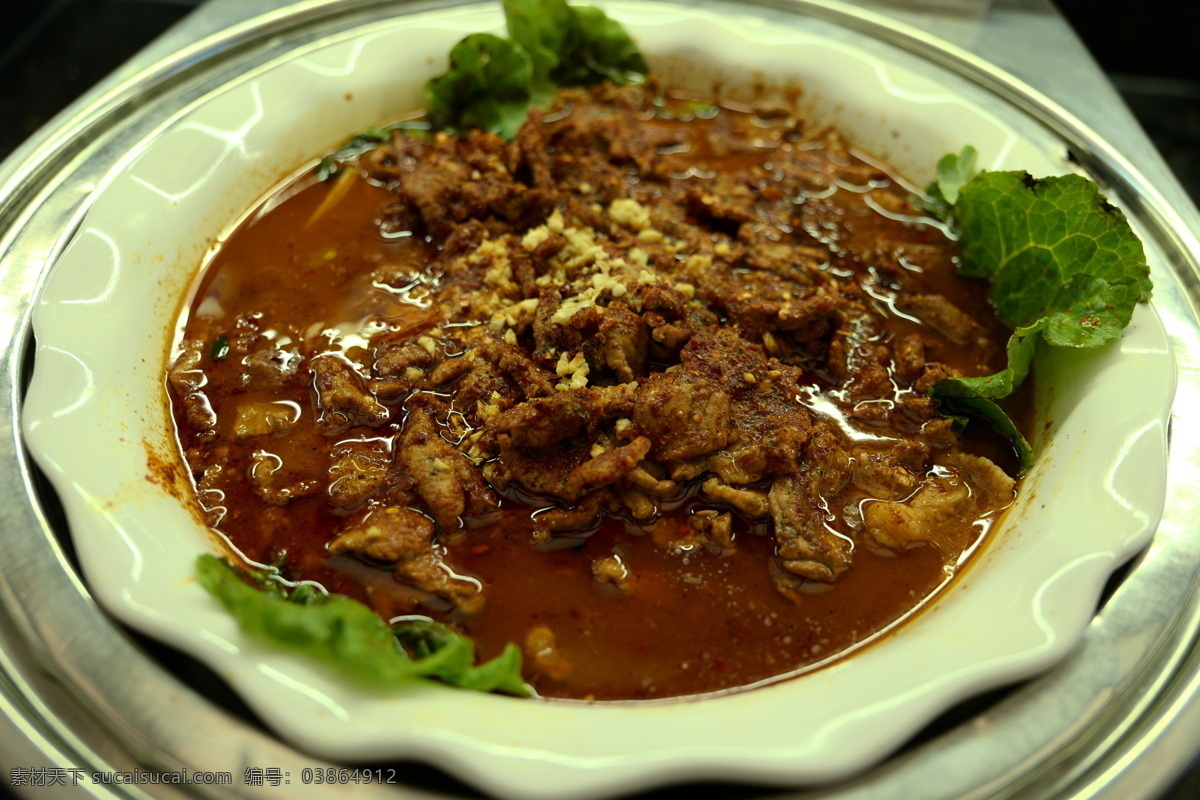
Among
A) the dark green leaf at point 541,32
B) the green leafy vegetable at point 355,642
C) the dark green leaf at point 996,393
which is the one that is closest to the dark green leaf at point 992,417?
the dark green leaf at point 996,393

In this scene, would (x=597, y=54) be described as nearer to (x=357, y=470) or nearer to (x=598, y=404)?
(x=598, y=404)

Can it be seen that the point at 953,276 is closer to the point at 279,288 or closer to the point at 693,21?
the point at 693,21

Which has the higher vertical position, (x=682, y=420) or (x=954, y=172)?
(x=954, y=172)

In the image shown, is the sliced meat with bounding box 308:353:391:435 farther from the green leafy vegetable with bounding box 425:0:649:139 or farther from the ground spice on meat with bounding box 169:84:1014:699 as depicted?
the green leafy vegetable with bounding box 425:0:649:139

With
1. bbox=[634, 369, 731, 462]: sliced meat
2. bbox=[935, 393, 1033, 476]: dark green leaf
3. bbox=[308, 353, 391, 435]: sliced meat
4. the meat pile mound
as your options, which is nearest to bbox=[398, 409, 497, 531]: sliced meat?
the meat pile mound

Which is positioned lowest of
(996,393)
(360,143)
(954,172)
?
(996,393)

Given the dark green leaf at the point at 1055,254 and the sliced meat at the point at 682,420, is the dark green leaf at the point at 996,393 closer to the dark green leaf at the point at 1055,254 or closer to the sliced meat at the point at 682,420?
the dark green leaf at the point at 1055,254

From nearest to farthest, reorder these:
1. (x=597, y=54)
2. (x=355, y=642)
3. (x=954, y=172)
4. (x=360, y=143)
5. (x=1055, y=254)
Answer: (x=355, y=642) < (x=1055, y=254) < (x=954, y=172) < (x=360, y=143) < (x=597, y=54)

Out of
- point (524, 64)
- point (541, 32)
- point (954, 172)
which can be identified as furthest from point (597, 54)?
point (954, 172)

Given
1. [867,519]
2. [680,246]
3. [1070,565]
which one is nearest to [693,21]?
[680,246]
